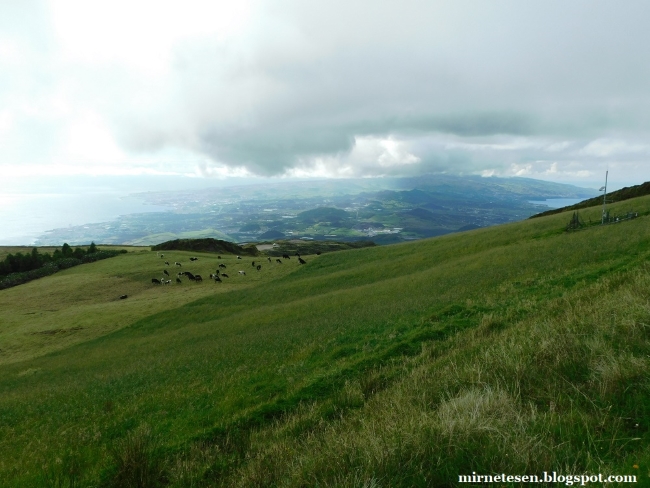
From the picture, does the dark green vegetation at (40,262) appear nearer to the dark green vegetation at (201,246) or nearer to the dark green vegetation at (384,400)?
the dark green vegetation at (201,246)

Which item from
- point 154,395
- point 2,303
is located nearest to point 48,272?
point 2,303

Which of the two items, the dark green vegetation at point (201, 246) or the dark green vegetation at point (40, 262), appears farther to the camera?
the dark green vegetation at point (201, 246)

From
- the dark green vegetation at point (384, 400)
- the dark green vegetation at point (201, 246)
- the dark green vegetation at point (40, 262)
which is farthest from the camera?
the dark green vegetation at point (201, 246)

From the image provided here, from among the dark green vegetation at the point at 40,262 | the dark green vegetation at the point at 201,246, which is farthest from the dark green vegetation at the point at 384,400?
the dark green vegetation at the point at 201,246

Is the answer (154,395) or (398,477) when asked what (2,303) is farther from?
(398,477)

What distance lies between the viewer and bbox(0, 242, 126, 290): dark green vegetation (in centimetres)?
7056

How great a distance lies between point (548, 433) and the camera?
4.06 m

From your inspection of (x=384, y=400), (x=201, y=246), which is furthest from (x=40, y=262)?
(x=384, y=400)

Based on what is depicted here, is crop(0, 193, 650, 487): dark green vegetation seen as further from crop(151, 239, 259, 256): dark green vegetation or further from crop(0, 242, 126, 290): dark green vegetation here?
crop(151, 239, 259, 256): dark green vegetation

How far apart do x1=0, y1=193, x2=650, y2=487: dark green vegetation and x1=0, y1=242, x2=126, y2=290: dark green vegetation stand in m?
62.3

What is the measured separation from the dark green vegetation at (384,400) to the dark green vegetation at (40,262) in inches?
2451

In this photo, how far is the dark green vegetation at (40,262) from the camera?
232 ft

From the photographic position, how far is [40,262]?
268ft

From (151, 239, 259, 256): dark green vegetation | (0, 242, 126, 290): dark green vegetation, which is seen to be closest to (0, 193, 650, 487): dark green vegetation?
(0, 242, 126, 290): dark green vegetation
